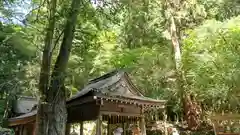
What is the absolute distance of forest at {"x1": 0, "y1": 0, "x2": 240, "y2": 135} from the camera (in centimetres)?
732

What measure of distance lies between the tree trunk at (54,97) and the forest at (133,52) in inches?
1.1

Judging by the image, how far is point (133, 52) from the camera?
1364 cm

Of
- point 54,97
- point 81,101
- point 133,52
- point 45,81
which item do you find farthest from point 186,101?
point 45,81

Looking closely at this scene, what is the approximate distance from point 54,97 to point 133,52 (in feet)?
23.8

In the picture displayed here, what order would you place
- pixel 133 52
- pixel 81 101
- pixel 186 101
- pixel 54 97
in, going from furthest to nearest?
pixel 133 52, pixel 186 101, pixel 81 101, pixel 54 97

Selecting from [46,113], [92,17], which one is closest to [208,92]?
[92,17]

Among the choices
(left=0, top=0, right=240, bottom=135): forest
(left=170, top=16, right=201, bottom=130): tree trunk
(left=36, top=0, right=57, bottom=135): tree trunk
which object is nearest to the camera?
(left=36, top=0, right=57, bottom=135): tree trunk

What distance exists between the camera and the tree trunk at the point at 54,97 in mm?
6848

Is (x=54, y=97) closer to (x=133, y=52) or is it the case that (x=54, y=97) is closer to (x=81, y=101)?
(x=81, y=101)

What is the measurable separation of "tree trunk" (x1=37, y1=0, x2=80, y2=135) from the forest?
0.03m

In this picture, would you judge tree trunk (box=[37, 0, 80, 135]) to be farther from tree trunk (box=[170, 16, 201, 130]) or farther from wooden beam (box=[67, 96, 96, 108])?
tree trunk (box=[170, 16, 201, 130])

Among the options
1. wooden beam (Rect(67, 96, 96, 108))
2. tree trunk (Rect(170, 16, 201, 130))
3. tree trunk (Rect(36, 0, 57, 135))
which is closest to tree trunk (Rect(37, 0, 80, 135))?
tree trunk (Rect(36, 0, 57, 135))

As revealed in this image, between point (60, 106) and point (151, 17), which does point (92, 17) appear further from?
point (151, 17)

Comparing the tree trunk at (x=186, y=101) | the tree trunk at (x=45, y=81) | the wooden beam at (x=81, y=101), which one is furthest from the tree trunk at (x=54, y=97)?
the tree trunk at (x=186, y=101)
